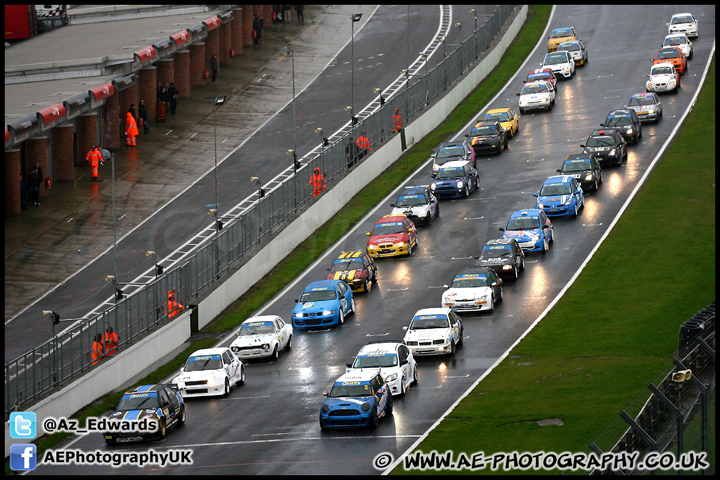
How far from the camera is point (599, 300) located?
43875 millimetres

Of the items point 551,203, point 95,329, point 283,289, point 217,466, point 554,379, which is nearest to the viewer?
point 217,466

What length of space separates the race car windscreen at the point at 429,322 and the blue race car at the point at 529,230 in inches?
394

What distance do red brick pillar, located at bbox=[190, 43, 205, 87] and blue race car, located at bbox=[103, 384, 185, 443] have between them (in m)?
47.8

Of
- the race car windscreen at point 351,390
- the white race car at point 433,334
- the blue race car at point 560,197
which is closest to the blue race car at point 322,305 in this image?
the white race car at point 433,334

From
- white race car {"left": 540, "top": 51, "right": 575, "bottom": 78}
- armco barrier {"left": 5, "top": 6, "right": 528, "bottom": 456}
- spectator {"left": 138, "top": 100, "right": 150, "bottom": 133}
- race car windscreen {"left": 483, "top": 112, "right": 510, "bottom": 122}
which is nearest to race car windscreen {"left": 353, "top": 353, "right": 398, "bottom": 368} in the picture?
armco barrier {"left": 5, "top": 6, "right": 528, "bottom": 456}

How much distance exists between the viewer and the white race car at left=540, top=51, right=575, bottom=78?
252 feet

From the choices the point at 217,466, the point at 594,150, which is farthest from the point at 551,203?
the point at 217,466

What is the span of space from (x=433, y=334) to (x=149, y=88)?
3973cm

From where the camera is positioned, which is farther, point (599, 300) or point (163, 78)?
point (163, 78)

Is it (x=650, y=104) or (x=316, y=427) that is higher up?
(x=650, y=104)

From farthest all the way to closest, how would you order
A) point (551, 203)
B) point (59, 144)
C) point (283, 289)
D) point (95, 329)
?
1. point (59, 144)
2. point (551, 203)
3. point (283, 289)
4. point (95, 329)

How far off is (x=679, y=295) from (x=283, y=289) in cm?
1552

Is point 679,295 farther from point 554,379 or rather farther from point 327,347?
point 327,347

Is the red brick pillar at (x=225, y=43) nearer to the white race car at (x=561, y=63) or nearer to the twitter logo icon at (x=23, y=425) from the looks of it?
the white race car at (x=561, y=63)
